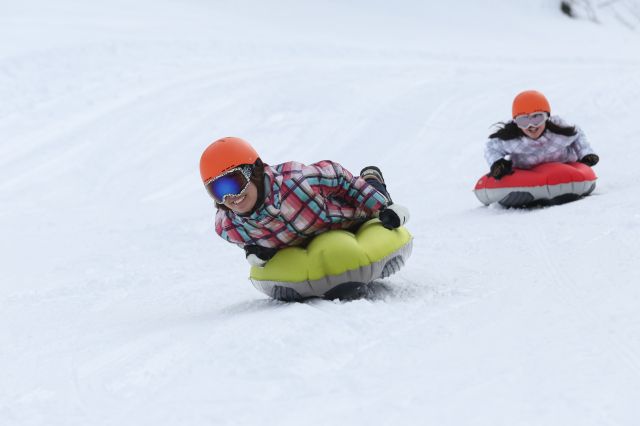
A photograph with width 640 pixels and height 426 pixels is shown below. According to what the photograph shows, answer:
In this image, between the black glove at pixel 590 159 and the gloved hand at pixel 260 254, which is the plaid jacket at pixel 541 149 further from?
the gloved hand at pixel 260 254

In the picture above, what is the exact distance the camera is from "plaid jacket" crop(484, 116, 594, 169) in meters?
7.95

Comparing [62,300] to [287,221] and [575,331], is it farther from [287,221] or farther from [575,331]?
[575,331]

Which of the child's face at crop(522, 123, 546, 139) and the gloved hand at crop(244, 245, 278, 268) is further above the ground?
the child's face at crop(522, 123, 546, 139)

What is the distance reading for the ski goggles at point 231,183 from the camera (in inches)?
181

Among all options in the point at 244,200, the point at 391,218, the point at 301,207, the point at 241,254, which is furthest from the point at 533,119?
the point at 244,200

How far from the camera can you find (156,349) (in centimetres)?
402

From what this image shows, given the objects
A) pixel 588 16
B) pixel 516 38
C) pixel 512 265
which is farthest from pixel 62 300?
pixel 588 16

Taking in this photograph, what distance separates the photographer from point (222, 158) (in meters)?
4.60

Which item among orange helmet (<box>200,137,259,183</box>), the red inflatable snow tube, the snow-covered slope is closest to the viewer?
the snow-covered slope

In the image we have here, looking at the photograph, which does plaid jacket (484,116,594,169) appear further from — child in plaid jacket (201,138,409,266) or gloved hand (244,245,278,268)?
gloved hand (244,245,278,268)

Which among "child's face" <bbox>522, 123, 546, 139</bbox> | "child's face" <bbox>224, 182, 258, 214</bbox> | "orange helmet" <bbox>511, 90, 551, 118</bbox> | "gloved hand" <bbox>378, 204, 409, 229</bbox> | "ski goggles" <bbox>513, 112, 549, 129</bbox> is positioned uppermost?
Answer: "orange helmet" <bbox>511, 90, 551, 118</bbox>

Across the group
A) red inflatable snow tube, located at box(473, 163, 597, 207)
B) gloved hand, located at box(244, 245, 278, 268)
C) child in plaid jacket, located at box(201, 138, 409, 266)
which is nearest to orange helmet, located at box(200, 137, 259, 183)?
child in plaid jacket, located at box(201, 138, 409, 266)

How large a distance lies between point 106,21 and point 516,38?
33.7 ft

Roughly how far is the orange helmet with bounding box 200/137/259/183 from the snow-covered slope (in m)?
0.77
